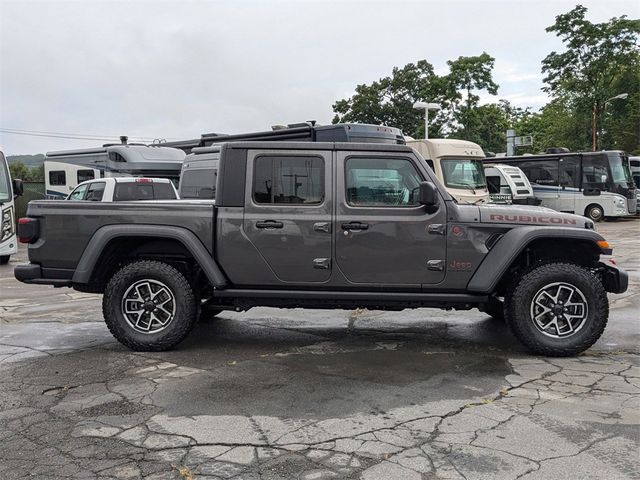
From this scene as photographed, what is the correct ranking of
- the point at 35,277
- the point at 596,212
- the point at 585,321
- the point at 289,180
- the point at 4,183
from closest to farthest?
the point at 585,321 → the point at 289,180 → the point at 35,277 → the point at 4,183 → the point at 596,212

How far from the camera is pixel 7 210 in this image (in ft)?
44.7

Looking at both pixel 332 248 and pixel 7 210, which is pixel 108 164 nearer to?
pixel 7 210

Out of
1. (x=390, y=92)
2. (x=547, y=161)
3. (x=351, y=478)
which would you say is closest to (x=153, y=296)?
(x=351, y=478)

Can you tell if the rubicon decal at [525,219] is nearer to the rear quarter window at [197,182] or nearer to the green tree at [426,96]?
the rear quarter window at [197,182]

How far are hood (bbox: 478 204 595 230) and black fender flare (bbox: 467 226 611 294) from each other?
0.09 meters

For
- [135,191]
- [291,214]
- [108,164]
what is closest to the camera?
[291,214]

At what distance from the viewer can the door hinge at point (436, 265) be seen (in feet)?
18.0

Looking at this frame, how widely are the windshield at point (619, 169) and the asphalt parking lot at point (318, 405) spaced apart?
2067 centimetres

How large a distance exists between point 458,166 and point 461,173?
0.78 feet

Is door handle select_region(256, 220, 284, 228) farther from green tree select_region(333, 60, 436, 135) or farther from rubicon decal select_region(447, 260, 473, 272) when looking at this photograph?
green tree select_region(333, 60, 436, 135)

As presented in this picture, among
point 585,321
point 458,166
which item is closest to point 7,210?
point 458,166

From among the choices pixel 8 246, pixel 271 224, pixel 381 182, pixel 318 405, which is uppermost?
pixel 381 182

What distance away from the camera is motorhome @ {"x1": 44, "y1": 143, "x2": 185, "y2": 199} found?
67.0 feet

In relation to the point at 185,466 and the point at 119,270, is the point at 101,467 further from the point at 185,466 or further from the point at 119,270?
the point at 119,270
